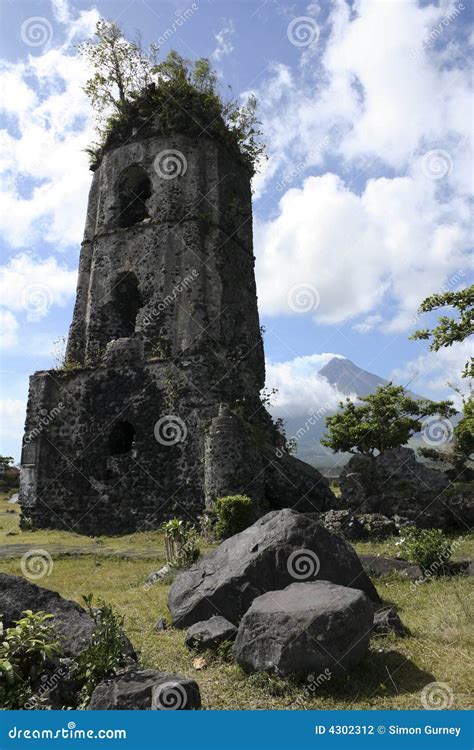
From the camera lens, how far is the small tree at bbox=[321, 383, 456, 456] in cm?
2398

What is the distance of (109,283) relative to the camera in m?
19.1

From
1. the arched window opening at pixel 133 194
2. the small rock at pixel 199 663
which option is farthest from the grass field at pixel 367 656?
the arched window opening at pixel 133 194

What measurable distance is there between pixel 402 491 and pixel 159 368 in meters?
8.12

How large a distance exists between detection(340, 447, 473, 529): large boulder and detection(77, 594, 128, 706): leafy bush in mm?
11070

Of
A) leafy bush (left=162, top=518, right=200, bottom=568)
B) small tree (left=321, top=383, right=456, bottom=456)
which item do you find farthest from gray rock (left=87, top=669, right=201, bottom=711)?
small tree (left=321, top=383, right=456, bottom=456)

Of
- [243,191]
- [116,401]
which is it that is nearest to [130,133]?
[243,191]

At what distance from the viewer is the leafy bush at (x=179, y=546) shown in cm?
1024

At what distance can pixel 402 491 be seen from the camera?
16.1 meters

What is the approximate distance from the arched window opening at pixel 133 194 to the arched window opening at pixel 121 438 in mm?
7286

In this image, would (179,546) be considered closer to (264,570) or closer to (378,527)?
(264,570)

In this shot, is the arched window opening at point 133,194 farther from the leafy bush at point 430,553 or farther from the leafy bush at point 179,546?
the leafy bush at point 430,553

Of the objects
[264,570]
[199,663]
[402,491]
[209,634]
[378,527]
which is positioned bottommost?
[199,663]

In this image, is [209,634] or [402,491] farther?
[402,491]

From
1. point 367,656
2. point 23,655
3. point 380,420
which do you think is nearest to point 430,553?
point 367,656
